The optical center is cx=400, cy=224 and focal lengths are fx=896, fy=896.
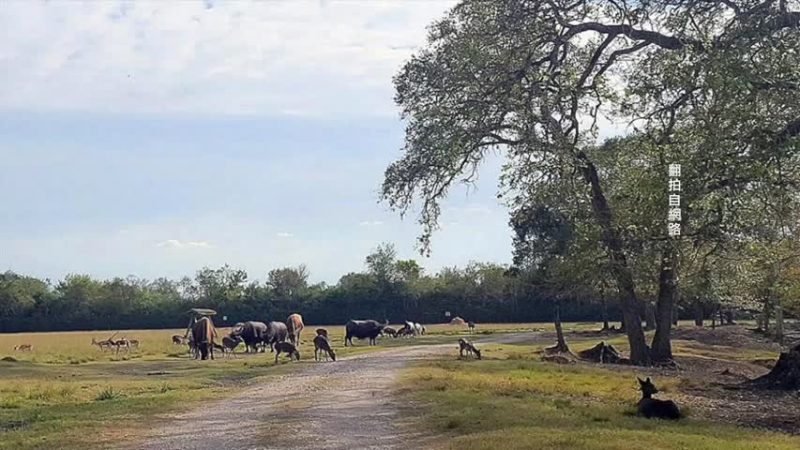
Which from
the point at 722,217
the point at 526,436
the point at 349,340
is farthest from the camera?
the point at 349,340

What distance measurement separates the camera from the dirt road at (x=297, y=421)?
45.2 feet

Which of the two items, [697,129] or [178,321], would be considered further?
[178,321]

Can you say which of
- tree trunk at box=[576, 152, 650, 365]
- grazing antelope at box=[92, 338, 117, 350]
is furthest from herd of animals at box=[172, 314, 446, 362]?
tree trunk at box=[576, 152, 650, 365]

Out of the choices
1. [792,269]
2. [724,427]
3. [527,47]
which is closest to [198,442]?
[724,427]

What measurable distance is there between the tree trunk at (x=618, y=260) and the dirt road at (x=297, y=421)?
8.13 metres

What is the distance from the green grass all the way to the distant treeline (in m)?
65.0

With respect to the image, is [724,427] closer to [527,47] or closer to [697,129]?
[697,129]

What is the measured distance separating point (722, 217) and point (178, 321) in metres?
87.0

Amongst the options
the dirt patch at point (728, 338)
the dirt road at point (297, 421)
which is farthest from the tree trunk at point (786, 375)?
the dirt patch at point (728, 338)

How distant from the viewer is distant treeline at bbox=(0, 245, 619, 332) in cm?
9319

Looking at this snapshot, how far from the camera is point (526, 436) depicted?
1330cm

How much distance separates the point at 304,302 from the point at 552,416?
8258 centimetres

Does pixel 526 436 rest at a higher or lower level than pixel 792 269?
lower

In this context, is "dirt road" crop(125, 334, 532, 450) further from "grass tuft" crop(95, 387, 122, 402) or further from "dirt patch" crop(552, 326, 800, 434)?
"dirt patch" crop(552, 326, 800, 434)
